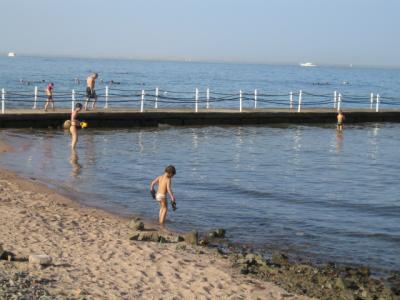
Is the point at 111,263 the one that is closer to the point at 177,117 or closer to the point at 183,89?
the point at 177,117

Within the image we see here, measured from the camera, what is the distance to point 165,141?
29.8 meters

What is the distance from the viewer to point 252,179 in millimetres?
21766

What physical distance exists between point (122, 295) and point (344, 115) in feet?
107

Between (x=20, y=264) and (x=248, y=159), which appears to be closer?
(x=20, y=264)

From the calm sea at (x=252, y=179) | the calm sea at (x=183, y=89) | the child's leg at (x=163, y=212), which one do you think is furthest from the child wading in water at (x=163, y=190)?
the calm sea at (x=183, y=89)

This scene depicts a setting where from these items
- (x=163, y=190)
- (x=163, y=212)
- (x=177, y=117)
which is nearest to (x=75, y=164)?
(x=163, y=212)

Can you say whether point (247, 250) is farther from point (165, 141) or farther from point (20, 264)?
point (165, 141)

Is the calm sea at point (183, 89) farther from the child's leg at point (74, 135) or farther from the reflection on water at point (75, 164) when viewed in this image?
→ the reflection on water at point (75, 164)

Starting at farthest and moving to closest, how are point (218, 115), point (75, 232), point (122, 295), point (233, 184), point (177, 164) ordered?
point (218, 115) → point (177, 164) → point (233, 184) → point (75, 232) → point (122, 295)

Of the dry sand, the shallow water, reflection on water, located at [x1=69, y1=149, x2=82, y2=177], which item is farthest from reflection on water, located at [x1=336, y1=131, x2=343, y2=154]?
the dry sand

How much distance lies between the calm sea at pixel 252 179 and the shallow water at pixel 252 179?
1.1 inches

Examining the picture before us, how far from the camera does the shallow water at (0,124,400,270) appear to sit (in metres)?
14.9

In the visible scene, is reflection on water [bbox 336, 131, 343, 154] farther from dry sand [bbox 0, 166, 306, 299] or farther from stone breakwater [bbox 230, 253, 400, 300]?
stone breakwater [bbox 230, 253, 400, 300]

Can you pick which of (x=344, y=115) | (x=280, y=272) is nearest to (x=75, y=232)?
(x=280, y=272)
